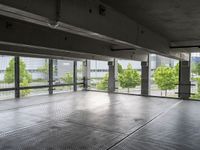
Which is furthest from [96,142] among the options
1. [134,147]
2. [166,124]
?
[166,124]

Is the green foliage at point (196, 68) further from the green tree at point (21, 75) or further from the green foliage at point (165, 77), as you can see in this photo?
the green tree at point (21, 75)

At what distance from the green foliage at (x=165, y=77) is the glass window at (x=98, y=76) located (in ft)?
12.8

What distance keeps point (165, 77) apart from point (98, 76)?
209 inches

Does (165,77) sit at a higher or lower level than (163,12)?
lower

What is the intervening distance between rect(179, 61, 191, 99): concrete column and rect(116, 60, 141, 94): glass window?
357 centimetres

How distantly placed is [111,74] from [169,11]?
31.5ft

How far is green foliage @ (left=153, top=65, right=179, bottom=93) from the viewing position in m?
12.6

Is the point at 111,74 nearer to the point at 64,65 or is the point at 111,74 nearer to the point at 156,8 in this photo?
the point at 64,65

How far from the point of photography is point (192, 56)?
A: 36.2 ft

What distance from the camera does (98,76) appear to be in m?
16.0

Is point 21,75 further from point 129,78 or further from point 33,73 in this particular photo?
point 129,78

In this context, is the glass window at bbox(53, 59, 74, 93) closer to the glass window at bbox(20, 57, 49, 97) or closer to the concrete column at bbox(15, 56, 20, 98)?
the glass window at bbox(20, 57, 49, 97)

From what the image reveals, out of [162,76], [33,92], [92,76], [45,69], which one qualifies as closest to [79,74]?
[92,76]

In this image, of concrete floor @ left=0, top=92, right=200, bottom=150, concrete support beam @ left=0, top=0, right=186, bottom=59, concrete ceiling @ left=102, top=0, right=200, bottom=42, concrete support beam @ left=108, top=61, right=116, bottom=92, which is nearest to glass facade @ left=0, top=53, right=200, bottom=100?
concrete support beam @ left=108, top=61, right=116, bottom=92
